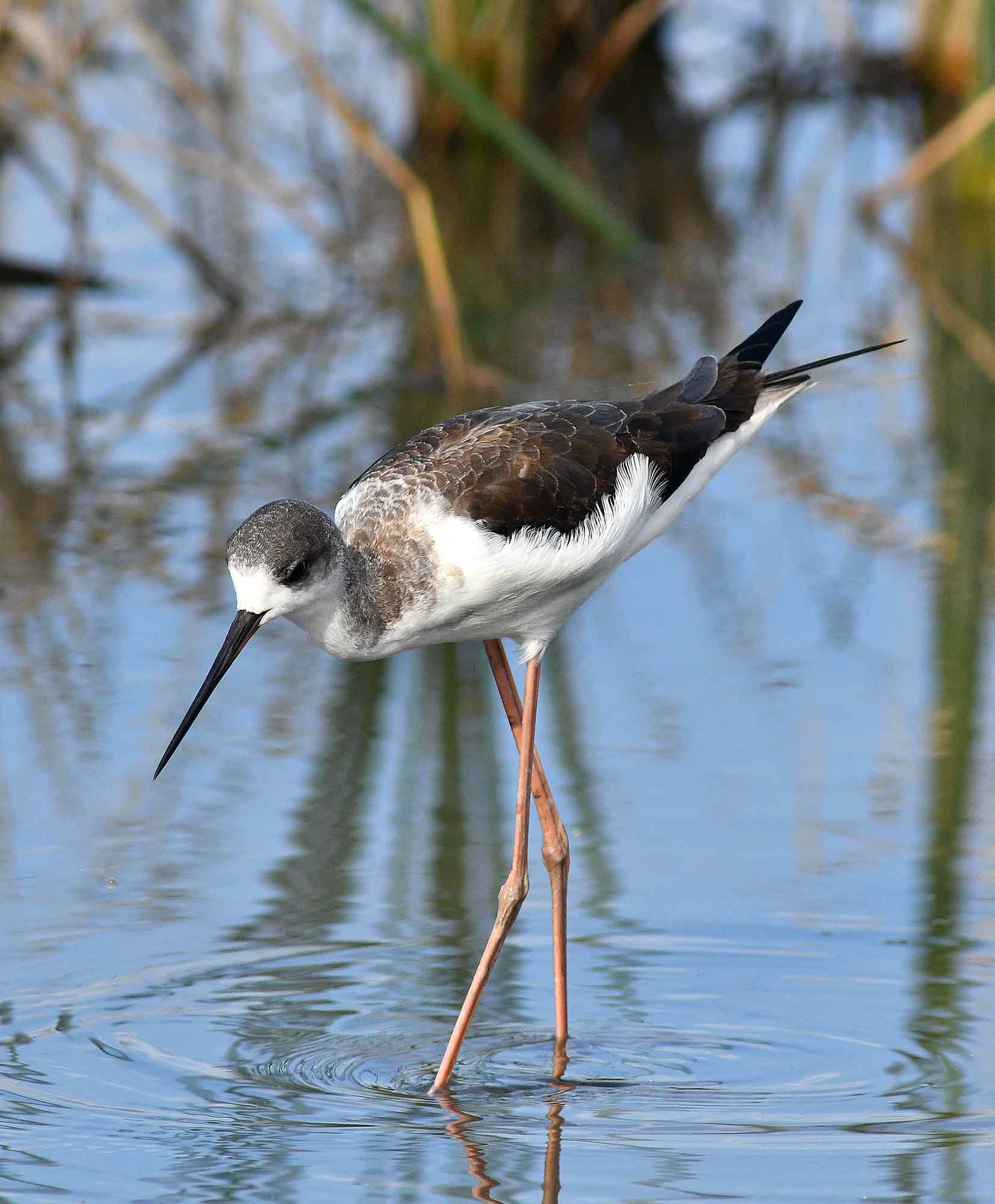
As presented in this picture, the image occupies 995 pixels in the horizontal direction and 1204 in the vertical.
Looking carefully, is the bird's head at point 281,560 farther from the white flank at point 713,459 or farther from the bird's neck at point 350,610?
the white flank at point 713,459

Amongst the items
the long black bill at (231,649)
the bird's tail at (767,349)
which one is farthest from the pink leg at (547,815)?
the bird's tail at (767,349)

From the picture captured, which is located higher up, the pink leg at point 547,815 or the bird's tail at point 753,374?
the bird's tail at point 753,374

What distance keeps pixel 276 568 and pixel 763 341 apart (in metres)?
1.96

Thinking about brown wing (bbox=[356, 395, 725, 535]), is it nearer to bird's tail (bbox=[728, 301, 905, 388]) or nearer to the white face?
bird's tail (bbox=[728, 301, 905, 388])

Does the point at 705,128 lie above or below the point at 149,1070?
above

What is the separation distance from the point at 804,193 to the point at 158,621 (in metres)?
8.77

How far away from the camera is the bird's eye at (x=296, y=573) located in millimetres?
4711

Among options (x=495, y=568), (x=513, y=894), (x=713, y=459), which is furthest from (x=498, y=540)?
(x=713, y=459)

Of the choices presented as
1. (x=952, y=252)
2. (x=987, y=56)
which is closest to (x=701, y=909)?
(x=987, y=56)

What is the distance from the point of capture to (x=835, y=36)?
705 inches

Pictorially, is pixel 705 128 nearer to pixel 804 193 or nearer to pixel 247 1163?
pixel 804 193

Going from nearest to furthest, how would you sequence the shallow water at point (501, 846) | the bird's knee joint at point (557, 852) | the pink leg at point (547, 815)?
the shallow water at point (501, 846), the pink leg at point (547, 815), the bird's knee joint at point (557, 852)

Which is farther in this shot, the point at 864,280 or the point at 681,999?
the point at 864,280

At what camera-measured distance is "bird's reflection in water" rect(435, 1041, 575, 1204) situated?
4.28 m
